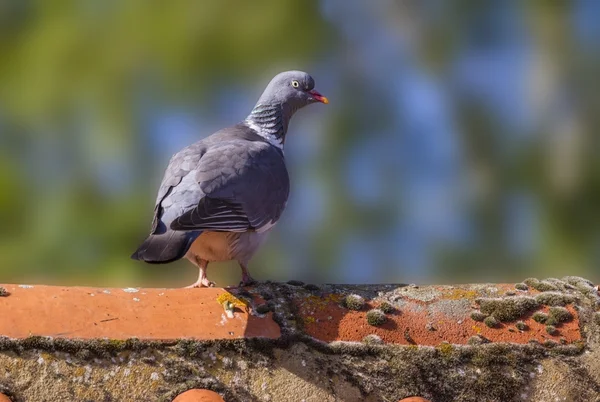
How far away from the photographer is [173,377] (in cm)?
262

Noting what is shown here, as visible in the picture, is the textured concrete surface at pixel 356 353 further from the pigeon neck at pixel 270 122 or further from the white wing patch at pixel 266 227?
the pigeon neck at pixel 270 122

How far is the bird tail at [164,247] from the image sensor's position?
10.6ft

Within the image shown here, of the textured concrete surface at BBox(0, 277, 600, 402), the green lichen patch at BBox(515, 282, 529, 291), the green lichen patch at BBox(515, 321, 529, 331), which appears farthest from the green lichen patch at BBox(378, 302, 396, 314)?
the green lichen patch at BBox(515, 282, 529, 291)

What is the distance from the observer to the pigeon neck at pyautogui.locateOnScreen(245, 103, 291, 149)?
498 centimetres

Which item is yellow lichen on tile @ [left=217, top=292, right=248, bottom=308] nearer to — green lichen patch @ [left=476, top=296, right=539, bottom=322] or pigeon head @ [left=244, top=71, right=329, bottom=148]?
green lichen patch @ [left=476, top=296, right=539, bottom=322]

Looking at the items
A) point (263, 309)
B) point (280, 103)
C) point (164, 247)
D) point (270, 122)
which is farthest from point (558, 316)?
point (280, 103)

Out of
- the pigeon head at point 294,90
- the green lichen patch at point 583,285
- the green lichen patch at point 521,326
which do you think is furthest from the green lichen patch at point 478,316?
the pigeon head at point 294,90

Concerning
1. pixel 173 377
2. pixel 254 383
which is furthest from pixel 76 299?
pixel 254 383

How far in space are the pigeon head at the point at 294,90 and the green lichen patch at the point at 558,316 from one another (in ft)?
8.33

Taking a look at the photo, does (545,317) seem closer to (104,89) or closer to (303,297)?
(303,297)

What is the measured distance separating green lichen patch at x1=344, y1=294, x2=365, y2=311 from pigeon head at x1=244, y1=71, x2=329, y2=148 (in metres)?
1.97

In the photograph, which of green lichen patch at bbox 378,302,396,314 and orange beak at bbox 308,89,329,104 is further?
orange beak at bbox 308,89,329,104

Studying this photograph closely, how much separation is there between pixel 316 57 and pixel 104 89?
8.51 feet

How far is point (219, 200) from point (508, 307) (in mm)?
1451
